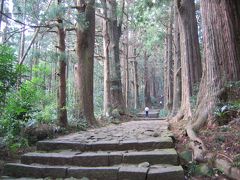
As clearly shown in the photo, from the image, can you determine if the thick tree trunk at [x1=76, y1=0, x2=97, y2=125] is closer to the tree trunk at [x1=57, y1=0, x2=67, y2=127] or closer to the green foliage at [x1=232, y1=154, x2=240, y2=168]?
the tree trunk at [x1=57, y1=0, x2=67, y2=127]

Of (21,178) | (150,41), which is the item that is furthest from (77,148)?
(150,41)

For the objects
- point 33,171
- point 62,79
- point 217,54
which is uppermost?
point 217,54

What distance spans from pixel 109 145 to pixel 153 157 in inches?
45.9

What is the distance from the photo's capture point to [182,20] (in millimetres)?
10031

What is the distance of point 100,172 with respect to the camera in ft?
15.4

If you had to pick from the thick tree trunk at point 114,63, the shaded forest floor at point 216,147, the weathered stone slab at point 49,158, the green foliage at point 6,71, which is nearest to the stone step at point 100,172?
the weathered stone slab at point 49,158

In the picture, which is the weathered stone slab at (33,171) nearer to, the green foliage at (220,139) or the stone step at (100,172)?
the stone step at (100,172)

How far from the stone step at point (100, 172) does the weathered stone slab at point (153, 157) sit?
0.18 meters

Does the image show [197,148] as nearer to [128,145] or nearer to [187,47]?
[128,145]

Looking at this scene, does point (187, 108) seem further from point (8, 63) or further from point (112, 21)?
point (112, 21)

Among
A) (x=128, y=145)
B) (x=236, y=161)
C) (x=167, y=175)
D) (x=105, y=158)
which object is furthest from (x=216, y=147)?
(x=105, y=158)

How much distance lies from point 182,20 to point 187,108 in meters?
3.27

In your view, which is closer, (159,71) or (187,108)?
(187,108)

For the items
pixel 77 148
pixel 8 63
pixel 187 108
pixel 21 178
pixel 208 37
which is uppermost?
pixel 208 37
